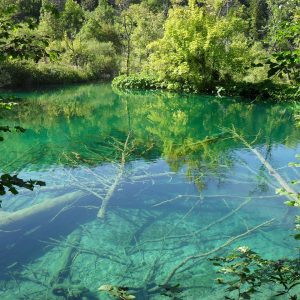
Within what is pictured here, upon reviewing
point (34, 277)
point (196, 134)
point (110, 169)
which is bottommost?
point (196, 134)

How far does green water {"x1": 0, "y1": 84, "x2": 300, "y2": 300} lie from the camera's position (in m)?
5.70

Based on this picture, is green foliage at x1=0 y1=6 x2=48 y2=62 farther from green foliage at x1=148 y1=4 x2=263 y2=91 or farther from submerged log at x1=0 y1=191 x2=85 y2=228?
green foliage at x1=148 y1=4 x2=263 y2=91

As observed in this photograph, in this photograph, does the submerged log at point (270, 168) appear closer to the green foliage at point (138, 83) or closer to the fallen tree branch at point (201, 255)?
the fallen tree branch at point (201, 255)

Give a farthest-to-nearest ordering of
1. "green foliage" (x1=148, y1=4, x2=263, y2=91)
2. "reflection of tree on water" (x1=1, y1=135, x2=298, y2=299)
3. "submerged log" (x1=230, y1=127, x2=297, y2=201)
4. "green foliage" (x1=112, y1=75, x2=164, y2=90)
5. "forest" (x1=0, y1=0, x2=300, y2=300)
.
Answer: "green foliage" (x1=112, y1=75, x2=164, y2=90)
"green foliage" (x1=148, y1=4, x2=263, y2=91)
"submerged log" (x1=230, y1=127, x2=297, y2=201)
"reflection of tree on water" (x1=1, y1=135, x2=298, y2=299)
"forest" (x1=0, y1=0, x2=300, y2=300)

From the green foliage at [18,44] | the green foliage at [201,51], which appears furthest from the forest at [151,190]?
the green foliage at [201,51]

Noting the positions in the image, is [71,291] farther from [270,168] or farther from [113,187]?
[270,168]

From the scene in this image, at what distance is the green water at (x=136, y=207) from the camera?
18.7ft

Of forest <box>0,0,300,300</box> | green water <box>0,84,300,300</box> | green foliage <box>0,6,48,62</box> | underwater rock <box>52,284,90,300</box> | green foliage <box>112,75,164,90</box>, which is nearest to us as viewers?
green foliage <box>0,6,48,62</box>

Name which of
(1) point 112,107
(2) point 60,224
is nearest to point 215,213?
(2) point 60,224

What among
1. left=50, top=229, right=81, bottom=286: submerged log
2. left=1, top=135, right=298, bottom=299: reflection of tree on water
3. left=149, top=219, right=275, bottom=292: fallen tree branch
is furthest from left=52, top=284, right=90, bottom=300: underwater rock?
left=149, top=219, right=275, bottom=292: fallen tree branch

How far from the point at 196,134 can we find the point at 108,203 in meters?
7.88

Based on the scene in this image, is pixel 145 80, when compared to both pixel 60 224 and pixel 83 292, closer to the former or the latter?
pixel 60 224

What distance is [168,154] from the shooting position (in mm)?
12297

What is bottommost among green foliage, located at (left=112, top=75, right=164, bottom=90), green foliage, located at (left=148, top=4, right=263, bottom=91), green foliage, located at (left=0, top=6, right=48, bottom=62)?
green foliage, located at (left=112, top=75, right=164, bottom=90)
